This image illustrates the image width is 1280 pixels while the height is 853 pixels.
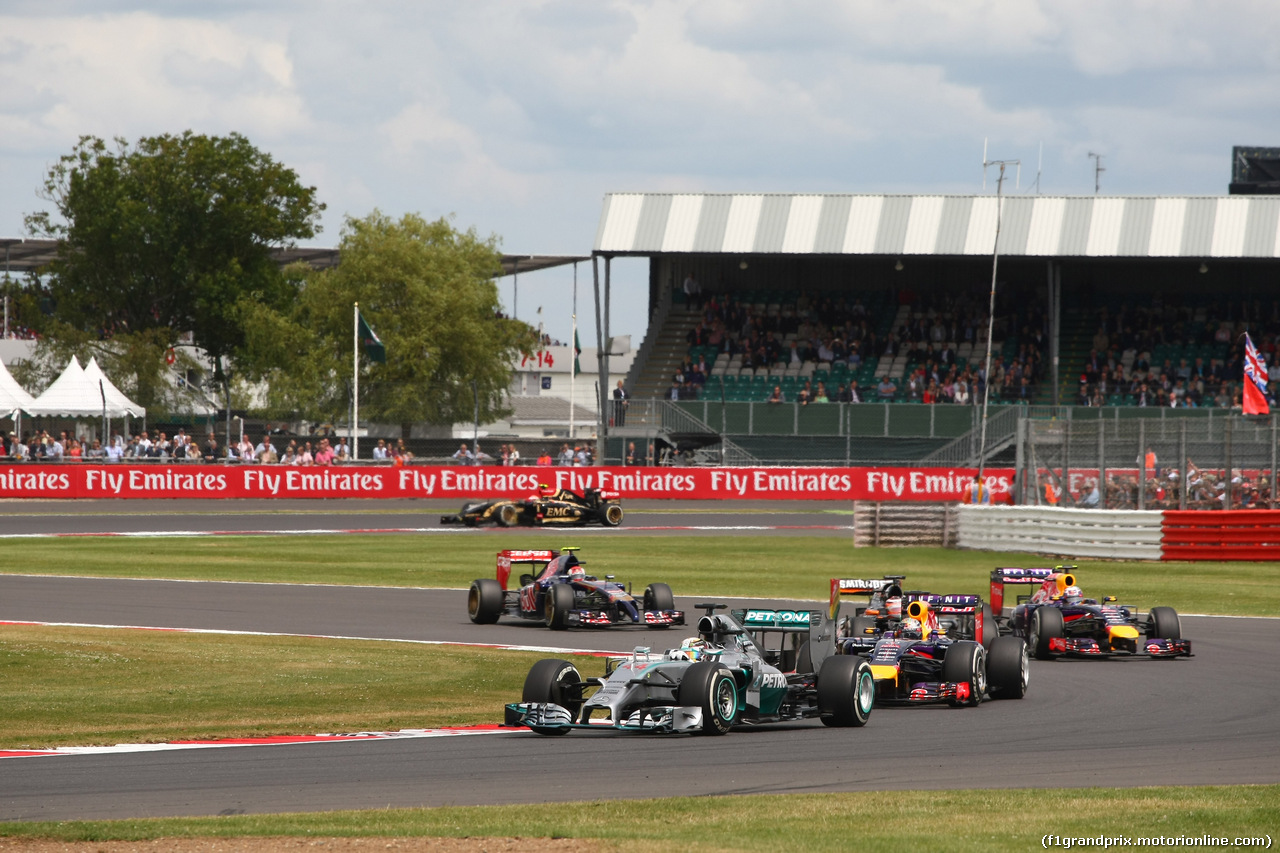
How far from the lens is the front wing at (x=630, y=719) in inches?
485

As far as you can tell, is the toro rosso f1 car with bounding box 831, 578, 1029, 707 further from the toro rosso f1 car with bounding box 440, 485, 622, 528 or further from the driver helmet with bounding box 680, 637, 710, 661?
the toro rosso f1 car with bounding box 440, 485, 622, 528

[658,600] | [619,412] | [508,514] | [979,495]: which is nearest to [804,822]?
[658,600]

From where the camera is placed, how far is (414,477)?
53281 millimetres

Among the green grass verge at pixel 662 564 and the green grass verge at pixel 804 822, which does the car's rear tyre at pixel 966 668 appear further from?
the green grass verge at pixel 662 564

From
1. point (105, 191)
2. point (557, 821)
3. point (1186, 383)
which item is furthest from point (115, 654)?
point (105, 191)

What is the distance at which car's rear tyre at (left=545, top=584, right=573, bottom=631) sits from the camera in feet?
68.7

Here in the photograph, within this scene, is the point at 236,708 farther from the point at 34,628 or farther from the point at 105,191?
the point at 105,191

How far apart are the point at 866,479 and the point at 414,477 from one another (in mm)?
14166

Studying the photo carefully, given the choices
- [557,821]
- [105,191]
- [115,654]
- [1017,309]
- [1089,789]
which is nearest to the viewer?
[557,821]

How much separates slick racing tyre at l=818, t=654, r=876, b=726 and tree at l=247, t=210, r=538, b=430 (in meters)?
57.4

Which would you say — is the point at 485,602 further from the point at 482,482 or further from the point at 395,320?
the point at 395,320

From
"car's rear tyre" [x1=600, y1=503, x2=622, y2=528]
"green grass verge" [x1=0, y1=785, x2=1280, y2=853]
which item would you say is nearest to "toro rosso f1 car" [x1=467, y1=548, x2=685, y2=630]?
"green grass verge" [x1=0, y1=785, x2=1280, y2=853]

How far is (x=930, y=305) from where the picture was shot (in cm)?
6056

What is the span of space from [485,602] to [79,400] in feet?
128
